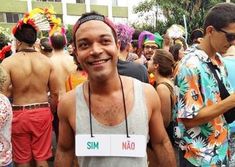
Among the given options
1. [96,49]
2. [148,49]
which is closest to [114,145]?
[96,49]

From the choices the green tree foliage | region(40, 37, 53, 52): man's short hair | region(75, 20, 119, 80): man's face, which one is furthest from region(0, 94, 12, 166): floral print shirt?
the green tree foliage

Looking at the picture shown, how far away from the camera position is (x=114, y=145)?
6.65ft

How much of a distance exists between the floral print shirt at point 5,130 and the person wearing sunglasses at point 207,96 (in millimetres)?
1504

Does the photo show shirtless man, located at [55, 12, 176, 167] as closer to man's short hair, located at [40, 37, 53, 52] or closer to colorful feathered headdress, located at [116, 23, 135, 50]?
colorful feathered headdress, located at [116, 23, 135, 50]

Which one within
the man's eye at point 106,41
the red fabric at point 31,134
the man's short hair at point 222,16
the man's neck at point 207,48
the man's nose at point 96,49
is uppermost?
the man's short hair at point 222,16

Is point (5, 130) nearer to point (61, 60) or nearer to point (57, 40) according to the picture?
point (61, 60)

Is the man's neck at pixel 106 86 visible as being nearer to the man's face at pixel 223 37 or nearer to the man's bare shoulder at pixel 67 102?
the man's bare shoulder at pixel 67 102

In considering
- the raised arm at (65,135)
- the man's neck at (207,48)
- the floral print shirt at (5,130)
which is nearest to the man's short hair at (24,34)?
the floral print shirt at (5,130)

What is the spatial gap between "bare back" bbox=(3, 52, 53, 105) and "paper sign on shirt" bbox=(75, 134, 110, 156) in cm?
272

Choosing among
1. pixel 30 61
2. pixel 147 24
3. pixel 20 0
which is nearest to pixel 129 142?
pixel 30 61

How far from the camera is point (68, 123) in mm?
2166

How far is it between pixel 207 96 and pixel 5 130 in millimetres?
1807

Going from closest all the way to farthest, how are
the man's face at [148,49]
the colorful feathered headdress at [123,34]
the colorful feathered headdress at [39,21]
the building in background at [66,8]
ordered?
1. the colorful feathered headdress at [123,34]
2. the colorful feathered headdress at [39,21]
3. the man's face at [148,49]
4. the building in background at [66,8]

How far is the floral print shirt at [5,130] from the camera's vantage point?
3391 millimetres
